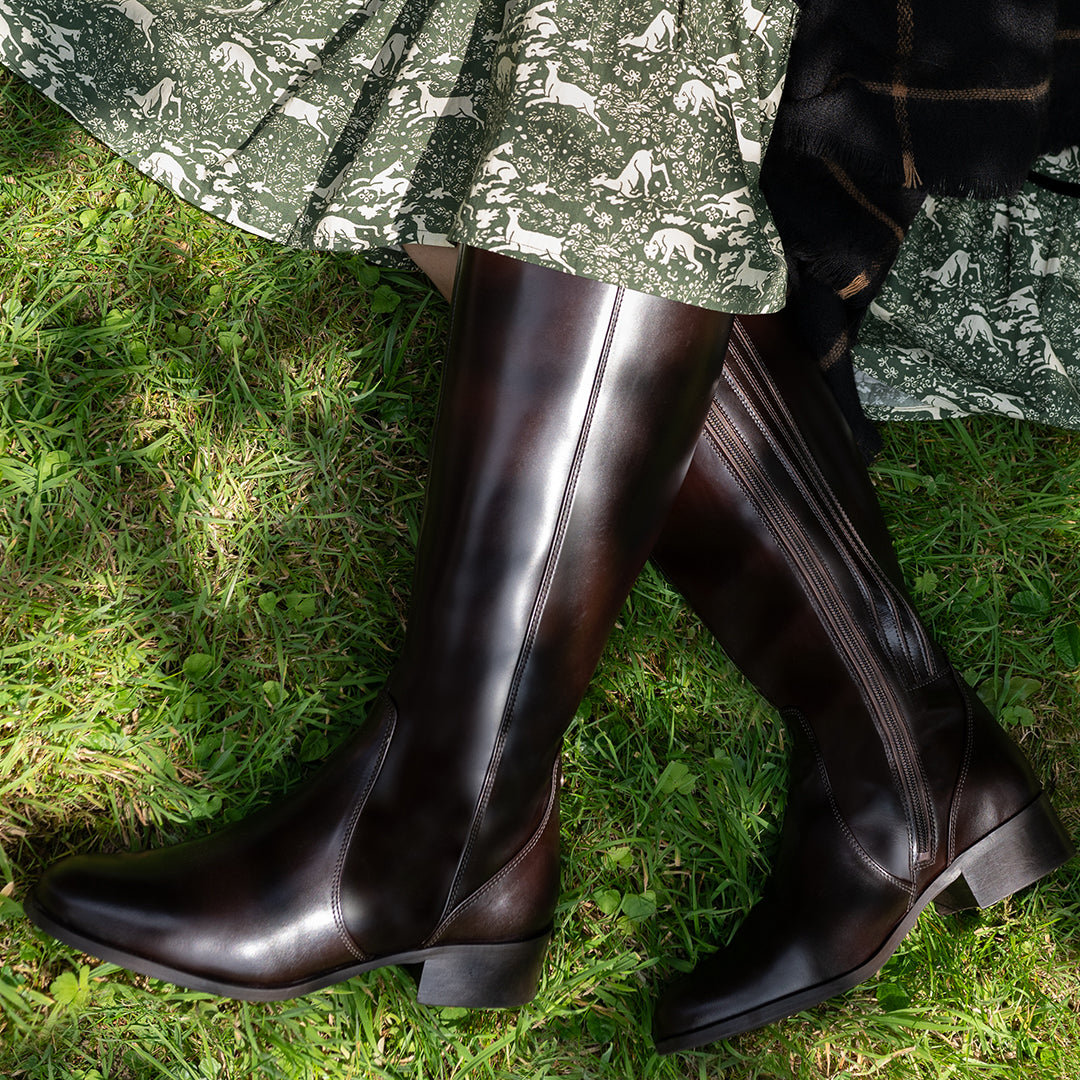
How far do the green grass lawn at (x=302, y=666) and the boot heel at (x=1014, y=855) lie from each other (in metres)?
0.21

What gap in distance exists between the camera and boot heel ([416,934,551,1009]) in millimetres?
1431

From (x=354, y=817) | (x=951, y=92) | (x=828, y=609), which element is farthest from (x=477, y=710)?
(x=951, y=92)

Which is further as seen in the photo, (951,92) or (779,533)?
(779,533)

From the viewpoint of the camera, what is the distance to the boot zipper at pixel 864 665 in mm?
1508

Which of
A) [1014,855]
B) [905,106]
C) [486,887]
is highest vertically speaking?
[905,106]

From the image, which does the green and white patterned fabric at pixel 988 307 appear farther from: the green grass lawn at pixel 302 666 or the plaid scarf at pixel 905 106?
the plaid scarf at pixel 905 106

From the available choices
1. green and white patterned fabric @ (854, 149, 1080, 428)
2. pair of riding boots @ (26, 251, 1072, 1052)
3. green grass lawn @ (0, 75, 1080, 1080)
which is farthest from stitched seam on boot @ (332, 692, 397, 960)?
green and white patterned fabric @ (854, 149, 1080, 428)

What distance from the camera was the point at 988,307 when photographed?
1750 mm

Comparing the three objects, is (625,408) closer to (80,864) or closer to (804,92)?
(804,92)

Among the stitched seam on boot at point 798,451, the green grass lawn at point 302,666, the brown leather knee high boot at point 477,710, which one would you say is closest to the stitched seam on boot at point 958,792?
the stitched seam on boot at point 798,451

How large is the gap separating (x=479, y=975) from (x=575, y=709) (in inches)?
20.0

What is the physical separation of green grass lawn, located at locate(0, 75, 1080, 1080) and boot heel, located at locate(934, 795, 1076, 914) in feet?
0.69

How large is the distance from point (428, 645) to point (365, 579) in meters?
0.55

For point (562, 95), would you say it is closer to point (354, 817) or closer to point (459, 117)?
point (459, 117)
